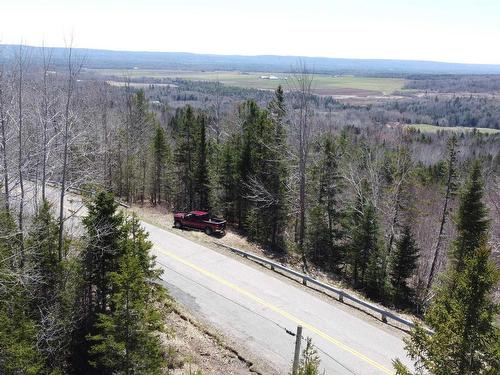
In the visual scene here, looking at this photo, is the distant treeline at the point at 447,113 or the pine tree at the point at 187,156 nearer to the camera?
the pine tree at the point at 187,156

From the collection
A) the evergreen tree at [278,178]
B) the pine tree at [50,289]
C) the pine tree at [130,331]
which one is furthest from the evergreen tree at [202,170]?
the pine tree at [130,331]

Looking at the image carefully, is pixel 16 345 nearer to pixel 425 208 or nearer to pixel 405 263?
pixel 405 263

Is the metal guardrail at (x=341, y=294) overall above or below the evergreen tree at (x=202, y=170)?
below

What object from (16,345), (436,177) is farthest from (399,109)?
(16,345)

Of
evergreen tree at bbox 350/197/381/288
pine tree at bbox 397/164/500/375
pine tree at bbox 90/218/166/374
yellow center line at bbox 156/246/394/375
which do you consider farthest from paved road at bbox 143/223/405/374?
evergreen tree at bbox 350/197/381/288

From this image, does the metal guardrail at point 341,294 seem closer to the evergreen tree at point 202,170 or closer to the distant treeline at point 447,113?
the evergreen tree at point 202,170

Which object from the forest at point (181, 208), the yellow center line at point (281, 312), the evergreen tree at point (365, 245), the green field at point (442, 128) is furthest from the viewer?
the green field at point (442, 128)
